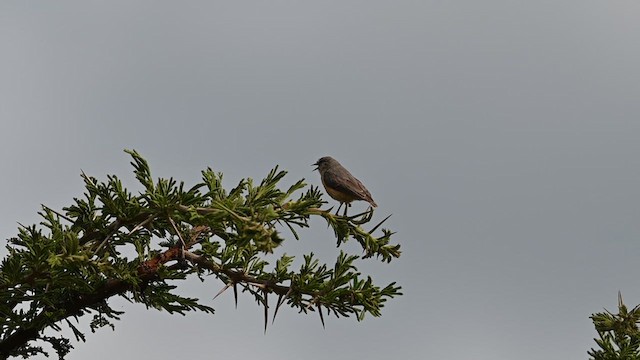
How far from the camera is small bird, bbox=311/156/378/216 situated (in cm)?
1041

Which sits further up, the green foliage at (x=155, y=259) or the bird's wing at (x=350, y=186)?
the bird's wing at (x=350, y=186)

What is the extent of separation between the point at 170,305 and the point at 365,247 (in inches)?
57.9

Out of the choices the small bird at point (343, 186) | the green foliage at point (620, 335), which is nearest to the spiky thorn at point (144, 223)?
the green foliage at point (620, 335)

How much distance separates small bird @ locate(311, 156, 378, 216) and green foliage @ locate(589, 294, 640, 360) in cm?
461

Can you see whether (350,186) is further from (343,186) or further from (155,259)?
(155,259)

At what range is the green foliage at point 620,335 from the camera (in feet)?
19.2

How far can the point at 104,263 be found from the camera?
565 cm

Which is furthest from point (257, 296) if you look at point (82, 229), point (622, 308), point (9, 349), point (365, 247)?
point (622, 308)

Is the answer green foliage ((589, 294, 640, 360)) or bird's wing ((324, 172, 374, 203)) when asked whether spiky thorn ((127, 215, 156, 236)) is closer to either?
green foliage ((589, 294, 640, 360))

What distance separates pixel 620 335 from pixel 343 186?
16.4 feet

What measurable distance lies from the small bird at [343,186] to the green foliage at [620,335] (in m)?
4.61

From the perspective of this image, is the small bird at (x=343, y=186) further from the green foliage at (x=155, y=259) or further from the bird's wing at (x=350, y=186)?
the green foliage at (x=155, y=259)

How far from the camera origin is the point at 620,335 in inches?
234

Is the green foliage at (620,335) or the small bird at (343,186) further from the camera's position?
the small bird at (343,186)
